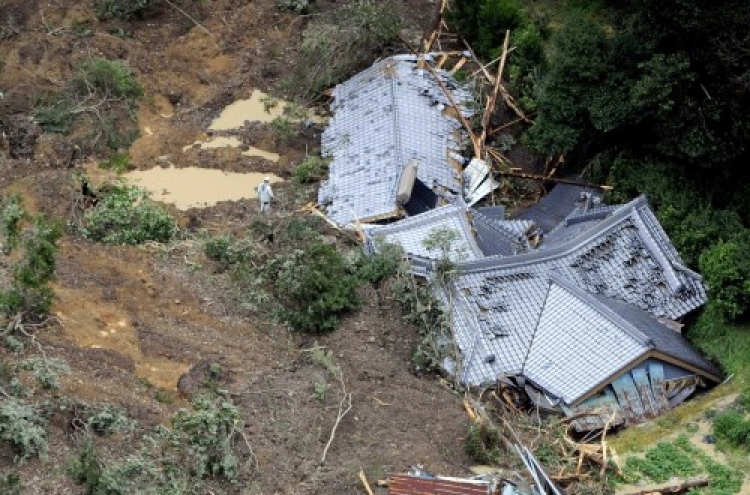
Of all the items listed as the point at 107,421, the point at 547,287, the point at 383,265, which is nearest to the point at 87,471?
the point at 107,421

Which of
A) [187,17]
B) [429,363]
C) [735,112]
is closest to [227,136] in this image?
[187,17]

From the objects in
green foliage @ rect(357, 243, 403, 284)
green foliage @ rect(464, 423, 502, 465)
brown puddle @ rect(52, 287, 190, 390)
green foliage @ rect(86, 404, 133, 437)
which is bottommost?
brown puddle @ rect(52, 287, 190, 390)

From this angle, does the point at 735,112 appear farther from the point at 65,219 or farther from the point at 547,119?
the point at 65,219

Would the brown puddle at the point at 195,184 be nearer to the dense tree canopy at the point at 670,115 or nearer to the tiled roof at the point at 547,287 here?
the dense tree canopy at the point at 670,115

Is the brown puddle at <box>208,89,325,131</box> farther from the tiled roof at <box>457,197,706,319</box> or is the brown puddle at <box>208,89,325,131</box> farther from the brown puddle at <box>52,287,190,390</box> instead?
the tiled roof at <box>457,197,706,319</box>

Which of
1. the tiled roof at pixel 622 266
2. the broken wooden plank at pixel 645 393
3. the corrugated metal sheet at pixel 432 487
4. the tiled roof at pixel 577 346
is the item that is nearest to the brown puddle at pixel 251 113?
the tiled roof at pixel 622 266

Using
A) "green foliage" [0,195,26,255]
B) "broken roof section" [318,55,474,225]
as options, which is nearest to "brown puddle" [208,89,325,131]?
"broken roof section" [318,55,474,225]
